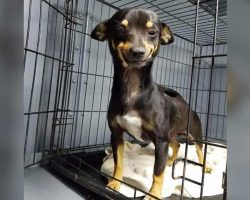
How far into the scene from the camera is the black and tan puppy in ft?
2.46

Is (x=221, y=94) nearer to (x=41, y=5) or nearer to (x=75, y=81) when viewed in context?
(x=75, y=81)

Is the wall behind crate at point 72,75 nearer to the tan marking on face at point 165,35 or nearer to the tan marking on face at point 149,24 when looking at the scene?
the tan marking on face at point 165,35

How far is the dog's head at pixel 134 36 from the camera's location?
0.72 meters

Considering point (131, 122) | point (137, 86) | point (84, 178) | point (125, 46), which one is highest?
point (125, 46)

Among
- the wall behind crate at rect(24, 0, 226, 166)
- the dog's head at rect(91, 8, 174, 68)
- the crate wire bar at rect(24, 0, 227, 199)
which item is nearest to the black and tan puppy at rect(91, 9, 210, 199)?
the dog's head at rect(91, 8, 174, 68)

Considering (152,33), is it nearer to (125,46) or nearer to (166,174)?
(125,46)

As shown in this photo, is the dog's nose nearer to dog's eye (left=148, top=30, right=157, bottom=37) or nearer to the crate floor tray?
dog's eye (left=148, top=30, right=157, bottom=37)

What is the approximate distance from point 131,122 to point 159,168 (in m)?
0.16

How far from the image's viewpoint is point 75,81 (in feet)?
4.44

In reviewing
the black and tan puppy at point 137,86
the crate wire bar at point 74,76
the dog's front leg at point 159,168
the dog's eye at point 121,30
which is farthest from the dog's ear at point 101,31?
the dog's front leg at point 159,168

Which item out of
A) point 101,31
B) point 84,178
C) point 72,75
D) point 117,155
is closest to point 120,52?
point 101,31

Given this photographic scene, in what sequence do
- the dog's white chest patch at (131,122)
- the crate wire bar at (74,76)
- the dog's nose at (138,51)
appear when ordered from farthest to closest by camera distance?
the crate wire bar at (74,76), the dog's white chest patch at (131,122), the dog's nose at (138,51)

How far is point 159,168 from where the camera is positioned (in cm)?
78

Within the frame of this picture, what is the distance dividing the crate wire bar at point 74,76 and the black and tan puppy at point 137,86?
5.8 inches
